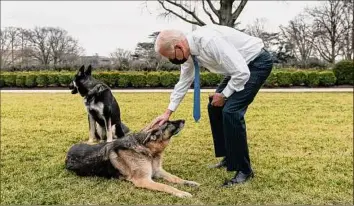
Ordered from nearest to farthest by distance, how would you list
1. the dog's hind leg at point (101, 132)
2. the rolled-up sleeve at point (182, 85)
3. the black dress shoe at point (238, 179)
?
the black dress shoe at point (238, 179) < the rolled-up sleeve at point (182, 85) < the dog's hind leg at point (101, 132)

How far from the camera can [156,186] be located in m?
4.16

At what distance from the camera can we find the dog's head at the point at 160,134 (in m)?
4.41

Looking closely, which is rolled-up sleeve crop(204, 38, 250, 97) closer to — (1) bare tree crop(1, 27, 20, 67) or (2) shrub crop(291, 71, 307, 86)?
(2) shrub crop(291, 71, 307, 86)

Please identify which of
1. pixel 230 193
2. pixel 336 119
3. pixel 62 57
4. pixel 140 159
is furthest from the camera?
pixel 62 57

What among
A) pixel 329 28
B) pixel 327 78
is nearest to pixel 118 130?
pixel 327 78

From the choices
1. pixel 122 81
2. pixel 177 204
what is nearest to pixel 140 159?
pixel 177 204

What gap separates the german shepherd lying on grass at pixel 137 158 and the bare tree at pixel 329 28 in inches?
1799

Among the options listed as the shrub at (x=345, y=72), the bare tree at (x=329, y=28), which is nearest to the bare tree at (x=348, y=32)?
the bare tree at (x=329, y=28)

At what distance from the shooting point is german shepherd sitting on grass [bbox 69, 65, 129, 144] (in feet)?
17.0

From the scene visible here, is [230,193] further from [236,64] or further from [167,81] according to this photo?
[167,81]

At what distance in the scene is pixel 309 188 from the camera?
4.36m

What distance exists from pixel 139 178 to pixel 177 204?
63cm

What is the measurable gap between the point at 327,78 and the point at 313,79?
0.75 metres

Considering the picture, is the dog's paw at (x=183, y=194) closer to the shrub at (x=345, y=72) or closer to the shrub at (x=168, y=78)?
the shrub at (x=168, y=78)
